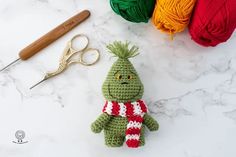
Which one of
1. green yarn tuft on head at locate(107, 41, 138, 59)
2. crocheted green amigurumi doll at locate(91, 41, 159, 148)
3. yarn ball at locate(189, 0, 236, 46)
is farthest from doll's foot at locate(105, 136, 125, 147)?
yarn ball at locate(189, 0, 236, 46)

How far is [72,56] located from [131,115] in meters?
0.20

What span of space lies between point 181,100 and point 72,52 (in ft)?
0.86

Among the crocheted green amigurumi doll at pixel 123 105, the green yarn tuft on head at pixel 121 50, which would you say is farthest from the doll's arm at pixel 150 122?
the green yarn tuft on head at pixel 121 50

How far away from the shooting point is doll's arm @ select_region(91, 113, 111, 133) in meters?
0.99

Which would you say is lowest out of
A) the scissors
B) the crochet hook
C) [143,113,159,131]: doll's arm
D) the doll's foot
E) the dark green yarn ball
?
the doll's foot

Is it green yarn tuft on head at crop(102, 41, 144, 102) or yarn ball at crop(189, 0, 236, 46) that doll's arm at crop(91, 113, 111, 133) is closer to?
green yarn tuft on head at crop(102, 41, 144, 102)

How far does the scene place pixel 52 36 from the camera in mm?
1062

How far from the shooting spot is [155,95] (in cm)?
106

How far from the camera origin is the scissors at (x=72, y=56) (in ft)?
3.47

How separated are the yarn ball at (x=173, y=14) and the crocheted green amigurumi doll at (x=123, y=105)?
0.09 meters

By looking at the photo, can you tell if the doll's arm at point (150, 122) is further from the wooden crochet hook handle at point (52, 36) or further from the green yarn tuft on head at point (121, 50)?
the wooden crochet hook handle at point (52, 36)

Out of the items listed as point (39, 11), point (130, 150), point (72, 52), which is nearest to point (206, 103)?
point (130, 150)

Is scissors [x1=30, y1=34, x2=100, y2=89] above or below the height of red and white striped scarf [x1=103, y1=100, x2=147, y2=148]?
above

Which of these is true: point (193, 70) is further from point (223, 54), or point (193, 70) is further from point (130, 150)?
point (130, 150)
